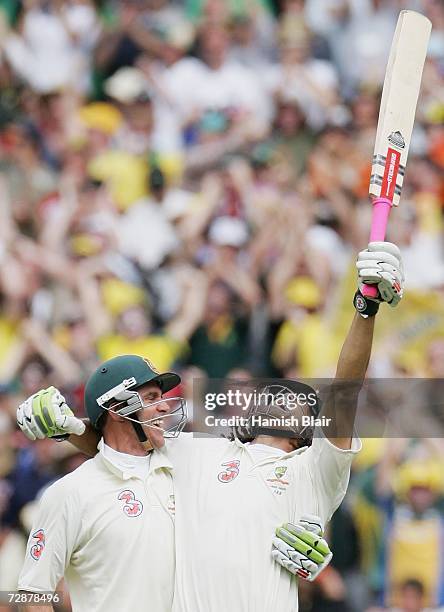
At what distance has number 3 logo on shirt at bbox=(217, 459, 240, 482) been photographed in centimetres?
538

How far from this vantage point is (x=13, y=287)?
9891 mm

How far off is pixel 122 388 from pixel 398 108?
1.62 m

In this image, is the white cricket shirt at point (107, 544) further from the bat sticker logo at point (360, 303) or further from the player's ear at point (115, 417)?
the bat sticker logo at point (360, 303)

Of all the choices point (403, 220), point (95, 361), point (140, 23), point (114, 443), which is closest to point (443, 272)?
point (403, 220)

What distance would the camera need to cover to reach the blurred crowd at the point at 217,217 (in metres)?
8.62

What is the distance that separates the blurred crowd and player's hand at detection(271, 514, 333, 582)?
330cm

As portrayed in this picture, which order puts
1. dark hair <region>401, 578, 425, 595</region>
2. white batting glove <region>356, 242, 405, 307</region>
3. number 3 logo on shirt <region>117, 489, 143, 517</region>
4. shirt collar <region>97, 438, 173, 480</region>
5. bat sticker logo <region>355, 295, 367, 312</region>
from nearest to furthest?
white batting glove <region>356, 242, 405, 307</region>
bat sticker logo <region>355, 295, 367, 312</region>
number 3 logo on shirt <region>117, 489, 143, 517</region>
shirt collar <region>97, 438, 173, 480</region>
dark hair <region>401, 578, 425, 595</region>

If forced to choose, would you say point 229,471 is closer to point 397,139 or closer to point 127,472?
point 127,472

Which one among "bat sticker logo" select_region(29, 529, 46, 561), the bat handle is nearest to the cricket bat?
the bat handle

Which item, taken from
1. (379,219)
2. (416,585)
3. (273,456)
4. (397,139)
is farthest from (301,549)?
(416,585)

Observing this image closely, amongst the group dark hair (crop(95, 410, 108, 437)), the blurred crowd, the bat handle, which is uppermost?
the blurred crowd

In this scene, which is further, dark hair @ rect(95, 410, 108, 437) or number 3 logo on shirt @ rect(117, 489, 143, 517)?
dark hair @ rect(95, 410, 108, 437)

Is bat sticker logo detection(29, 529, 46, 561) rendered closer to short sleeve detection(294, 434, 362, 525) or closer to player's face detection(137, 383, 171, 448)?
player's face detection(137, 383, 171, 448)

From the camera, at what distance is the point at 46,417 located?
5258 mm
